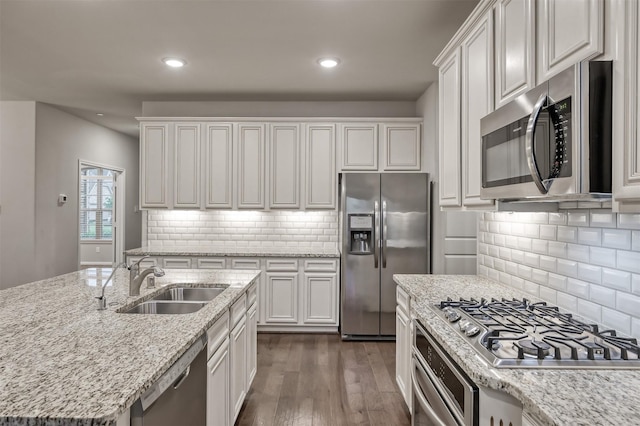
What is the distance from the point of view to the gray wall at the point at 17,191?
4.87 metres

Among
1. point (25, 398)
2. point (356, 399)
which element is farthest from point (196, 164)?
point (25, 398)

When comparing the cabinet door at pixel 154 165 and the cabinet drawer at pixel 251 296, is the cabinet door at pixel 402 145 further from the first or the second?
the cabinet door at pixel 154 165

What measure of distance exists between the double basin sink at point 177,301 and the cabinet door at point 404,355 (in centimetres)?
119

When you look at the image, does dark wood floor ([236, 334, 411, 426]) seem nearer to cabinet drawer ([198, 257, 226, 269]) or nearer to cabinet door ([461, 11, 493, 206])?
cabinet drawer ([198, 257, 226, 269])

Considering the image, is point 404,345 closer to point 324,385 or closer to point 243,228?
point 324,385

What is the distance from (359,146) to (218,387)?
324cm

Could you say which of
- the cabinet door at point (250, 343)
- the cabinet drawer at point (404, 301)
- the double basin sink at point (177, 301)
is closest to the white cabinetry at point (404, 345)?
the cabinet drawer at point (404, 301)

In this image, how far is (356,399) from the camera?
2789 millimetres

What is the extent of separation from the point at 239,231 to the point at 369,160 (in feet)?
6.22

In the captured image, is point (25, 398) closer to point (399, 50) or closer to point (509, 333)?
point (509, 333)

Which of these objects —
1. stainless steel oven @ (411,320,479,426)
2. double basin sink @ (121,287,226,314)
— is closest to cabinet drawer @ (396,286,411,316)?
stainless steel oven @ (411,320,479,426)

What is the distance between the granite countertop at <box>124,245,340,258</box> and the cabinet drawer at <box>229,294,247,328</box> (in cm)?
178

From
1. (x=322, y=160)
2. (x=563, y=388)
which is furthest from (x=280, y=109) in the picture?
(x=563, y=388)

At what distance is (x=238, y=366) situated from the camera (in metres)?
2.33
